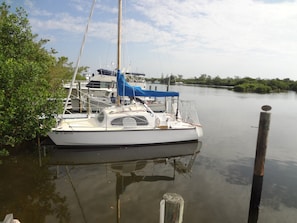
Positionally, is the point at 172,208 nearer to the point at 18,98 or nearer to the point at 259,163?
the point at 259,163

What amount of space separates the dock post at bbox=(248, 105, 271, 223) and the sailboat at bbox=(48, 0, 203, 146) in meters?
5.48

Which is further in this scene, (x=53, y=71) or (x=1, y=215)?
(x=53, y=71)

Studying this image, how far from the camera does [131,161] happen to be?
9641 mm

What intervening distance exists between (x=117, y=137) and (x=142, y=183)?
10.8ft

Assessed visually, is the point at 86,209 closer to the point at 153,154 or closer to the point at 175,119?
the point at 153,154

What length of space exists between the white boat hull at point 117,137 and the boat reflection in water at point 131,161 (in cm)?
34

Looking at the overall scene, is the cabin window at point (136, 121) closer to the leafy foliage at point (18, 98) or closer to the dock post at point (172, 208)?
the leafy foliage at point (18, 98)

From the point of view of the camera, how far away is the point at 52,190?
22.9ft

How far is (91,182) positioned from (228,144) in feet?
27.4

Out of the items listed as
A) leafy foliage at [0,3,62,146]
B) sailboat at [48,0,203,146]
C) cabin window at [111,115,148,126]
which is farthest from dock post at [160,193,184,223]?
cabin window at [111,115,148,126]

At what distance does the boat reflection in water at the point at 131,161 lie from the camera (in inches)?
322

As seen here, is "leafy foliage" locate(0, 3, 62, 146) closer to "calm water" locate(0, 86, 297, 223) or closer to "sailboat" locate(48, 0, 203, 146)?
"calm water" locate(0, 86, 297, 223)

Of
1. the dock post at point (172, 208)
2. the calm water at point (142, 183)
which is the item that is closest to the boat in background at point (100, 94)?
the calm water at point (142, 183)

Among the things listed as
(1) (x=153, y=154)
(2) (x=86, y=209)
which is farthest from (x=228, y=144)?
(2) (x=86, y=209)
